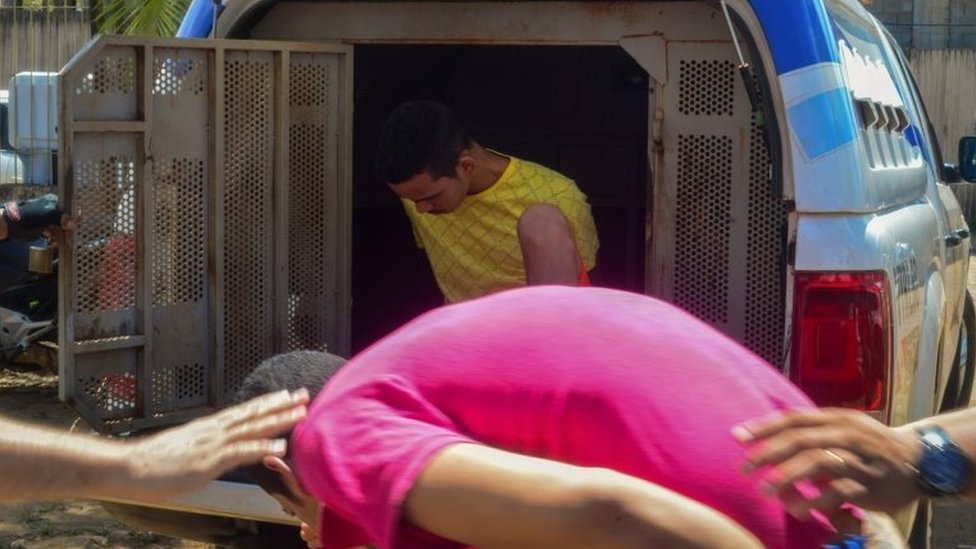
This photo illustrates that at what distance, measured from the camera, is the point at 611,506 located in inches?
74.7

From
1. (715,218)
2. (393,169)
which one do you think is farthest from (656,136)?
(393,169)

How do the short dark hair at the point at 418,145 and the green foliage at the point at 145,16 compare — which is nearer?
the short dark hair at the point at 418,145

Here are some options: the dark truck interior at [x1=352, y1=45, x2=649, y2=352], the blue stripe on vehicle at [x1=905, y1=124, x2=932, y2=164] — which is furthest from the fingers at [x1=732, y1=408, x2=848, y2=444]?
the dark truck interior at [x1=352, y1=45, x2=649, y2=352]

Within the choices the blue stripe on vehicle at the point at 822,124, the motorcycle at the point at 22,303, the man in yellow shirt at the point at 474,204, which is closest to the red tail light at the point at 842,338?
the blue stripe on vehicle at the point at 822,124

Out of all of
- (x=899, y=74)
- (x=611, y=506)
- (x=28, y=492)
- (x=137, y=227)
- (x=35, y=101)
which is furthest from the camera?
(x=35, y=101)

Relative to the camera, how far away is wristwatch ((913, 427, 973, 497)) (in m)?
2.30

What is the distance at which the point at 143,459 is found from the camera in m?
2.41

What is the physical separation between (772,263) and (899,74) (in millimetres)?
1852

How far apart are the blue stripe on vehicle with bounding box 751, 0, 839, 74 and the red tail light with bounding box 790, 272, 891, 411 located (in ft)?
1.82

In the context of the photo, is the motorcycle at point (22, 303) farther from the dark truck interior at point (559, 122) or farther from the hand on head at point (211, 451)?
the hand on head at point (211, 451)

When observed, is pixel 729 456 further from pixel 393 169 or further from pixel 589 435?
pixel 393 169

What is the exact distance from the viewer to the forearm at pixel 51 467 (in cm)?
237

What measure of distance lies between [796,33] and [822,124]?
249 millimetres

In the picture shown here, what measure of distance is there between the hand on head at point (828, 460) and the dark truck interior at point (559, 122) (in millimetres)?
3770
